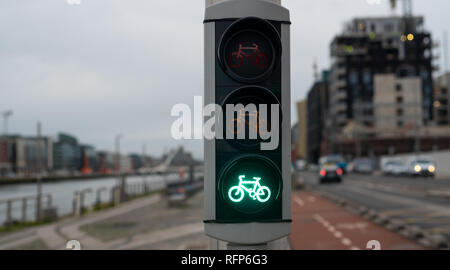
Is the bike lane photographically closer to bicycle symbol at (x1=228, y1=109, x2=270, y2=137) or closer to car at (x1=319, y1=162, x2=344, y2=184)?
bicycle symbol at (x1=228, y1=109, x2=270, y2=137)

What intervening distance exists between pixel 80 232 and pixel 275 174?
13162mm

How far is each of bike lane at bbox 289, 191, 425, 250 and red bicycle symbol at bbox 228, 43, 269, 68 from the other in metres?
6.06

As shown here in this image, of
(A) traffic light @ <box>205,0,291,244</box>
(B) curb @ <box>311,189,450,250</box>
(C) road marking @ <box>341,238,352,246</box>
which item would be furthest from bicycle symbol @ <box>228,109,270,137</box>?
(C) road marking @ <box>341,238,352,246</box>

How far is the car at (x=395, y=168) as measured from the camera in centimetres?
4828

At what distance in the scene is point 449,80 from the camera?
78.1 metres

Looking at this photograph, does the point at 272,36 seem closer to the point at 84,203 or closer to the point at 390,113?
the point at 84,203

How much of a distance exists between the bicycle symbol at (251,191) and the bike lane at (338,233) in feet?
19.6

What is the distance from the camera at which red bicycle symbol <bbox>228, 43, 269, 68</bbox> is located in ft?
7.79

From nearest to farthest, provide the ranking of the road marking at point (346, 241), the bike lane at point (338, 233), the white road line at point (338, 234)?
the bike lane at point (338, 233)
the road marking at point (346, 241)
the white road line at point (338, 234)

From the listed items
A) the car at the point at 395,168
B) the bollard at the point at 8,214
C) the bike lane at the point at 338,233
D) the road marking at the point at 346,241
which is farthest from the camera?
the car at the point at 395,168

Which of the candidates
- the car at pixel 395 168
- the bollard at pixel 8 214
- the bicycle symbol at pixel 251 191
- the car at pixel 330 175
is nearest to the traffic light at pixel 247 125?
the bicycle symbol at pixel 251 191

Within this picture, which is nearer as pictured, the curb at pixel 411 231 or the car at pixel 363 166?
the curb at pixel 411 231

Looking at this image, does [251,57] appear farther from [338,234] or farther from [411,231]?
[338,234]

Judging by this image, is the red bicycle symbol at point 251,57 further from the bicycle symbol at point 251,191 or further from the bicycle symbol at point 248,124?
the bicycle symbol at point 251,191
